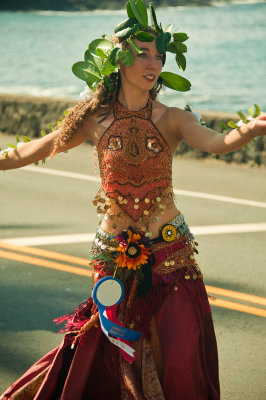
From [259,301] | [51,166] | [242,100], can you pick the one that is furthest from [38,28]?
[259,301]

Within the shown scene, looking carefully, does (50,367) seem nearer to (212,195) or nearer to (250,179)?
(212,195)

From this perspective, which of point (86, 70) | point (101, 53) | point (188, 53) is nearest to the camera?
point (101, 53)

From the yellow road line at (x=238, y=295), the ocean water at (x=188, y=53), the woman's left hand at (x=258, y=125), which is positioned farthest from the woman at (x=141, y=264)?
the ocean water at (x=188, y=53)

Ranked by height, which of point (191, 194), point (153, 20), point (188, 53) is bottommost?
point (191, 194)

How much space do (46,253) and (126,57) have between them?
3.87 m

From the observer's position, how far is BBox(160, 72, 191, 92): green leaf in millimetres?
4602

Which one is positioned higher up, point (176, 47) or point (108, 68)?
point (176, 47)

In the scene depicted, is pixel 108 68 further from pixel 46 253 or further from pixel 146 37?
pixel 46 253

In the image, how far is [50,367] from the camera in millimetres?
4523

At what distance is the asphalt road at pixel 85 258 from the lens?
568 cm

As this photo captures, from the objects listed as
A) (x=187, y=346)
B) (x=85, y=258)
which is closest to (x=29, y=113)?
(x=85, y=258)

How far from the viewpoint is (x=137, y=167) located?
4348 mm

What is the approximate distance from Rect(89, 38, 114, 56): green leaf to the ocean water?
9972 millimetres

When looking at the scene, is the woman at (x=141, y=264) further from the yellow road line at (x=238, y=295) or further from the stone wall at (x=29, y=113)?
the stone wall at (x=29, y=113)
